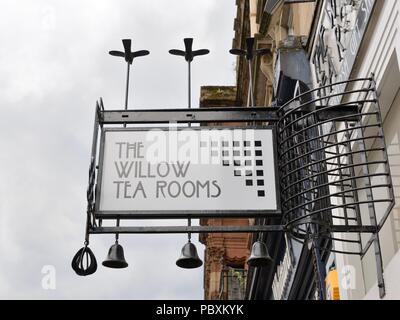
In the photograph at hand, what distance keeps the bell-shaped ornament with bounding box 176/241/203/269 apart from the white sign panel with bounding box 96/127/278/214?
66 centimetres

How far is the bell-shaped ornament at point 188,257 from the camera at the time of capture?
5.62 metres

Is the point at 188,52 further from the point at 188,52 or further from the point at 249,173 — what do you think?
the point at 249,173

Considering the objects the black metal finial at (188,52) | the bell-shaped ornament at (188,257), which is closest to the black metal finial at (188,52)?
the black metal finial at (188,52)

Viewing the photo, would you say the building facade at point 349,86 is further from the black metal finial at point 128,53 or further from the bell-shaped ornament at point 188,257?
the black metal finial at point 128,53

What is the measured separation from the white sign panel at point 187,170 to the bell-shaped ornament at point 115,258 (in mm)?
594

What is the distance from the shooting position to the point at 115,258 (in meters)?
5.58

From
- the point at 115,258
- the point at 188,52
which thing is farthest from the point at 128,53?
the point at 115,258

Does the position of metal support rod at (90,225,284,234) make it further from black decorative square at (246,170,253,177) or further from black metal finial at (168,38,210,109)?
black metal finial at (168,38,210,109)

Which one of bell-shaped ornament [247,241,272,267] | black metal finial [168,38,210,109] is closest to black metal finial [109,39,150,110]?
black metal finial [168,38,210,109]

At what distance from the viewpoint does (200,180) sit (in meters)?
5.25

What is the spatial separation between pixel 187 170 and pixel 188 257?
820mm

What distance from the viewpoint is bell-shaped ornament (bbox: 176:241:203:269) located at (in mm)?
5617
